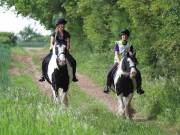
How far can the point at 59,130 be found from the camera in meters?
7.85

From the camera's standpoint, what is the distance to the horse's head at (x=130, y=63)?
15.6 meters

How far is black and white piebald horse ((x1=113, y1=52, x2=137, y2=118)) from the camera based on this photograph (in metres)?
15.8

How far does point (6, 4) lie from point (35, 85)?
24.9 metres

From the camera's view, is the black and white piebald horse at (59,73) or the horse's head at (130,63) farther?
the black and white piebald horse at (59,73)

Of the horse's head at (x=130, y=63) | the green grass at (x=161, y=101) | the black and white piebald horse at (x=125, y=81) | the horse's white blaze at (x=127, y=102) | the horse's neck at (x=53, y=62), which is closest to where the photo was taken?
the horse's head at (x=130, y=63)

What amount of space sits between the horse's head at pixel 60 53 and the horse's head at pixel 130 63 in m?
1.59

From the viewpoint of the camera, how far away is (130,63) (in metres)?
15.7

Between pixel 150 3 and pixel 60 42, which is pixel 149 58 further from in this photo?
pixel 60 42

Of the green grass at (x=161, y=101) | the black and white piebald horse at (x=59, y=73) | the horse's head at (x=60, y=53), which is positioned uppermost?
the horse's head at (x=60, y=53)

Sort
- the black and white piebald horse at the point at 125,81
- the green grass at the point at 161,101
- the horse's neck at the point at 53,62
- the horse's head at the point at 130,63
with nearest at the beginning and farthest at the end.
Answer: the horse's head at the point at 130,63, the black and white piebald horse at the point at 125,81, the horse's neck at the point at 53,62, the green grass at the point at 161,101

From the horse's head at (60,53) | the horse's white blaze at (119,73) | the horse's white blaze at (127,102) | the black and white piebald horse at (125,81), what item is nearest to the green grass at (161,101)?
the horse's white blaze at (127,102)

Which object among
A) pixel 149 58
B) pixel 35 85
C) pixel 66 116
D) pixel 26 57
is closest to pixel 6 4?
pixel 26 57

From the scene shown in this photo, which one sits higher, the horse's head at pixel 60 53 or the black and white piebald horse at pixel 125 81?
the horse's head at pixel 60 53

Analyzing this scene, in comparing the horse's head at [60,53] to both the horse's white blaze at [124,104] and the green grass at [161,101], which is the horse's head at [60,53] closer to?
the horse's white blaze at [124,104]
